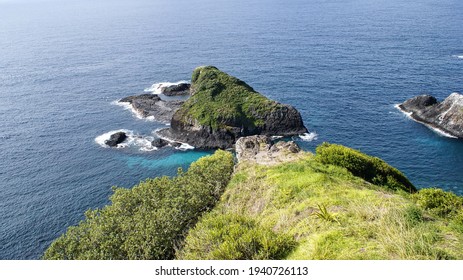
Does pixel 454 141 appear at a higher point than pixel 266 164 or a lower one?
lower

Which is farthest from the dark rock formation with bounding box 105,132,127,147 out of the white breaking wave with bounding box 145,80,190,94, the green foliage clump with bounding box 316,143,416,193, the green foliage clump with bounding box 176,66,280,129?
the green foliage clump with bounding box 316,143,416,193

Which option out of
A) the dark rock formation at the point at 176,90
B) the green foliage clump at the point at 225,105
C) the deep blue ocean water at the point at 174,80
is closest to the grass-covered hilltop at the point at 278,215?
the deep blue ocean water at the point at 174,80

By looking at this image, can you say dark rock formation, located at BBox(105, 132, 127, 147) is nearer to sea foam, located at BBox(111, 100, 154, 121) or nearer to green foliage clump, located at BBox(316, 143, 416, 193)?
sea foam, located at BBox(111, 100, 154, 121)

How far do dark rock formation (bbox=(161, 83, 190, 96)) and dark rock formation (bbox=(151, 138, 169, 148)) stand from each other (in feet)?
111

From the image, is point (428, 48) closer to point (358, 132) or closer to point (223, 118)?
point (358, 132)

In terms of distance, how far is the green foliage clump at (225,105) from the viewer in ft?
289

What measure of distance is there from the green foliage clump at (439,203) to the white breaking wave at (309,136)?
51113mm

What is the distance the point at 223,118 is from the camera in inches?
3460

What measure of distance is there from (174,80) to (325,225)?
361ft

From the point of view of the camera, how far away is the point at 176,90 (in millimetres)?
117438

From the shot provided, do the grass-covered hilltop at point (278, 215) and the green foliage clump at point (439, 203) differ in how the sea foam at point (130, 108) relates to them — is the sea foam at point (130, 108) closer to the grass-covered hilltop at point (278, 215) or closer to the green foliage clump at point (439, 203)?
the grass-covered hilltop at point (278, 215)

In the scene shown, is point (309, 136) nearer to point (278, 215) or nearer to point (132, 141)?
point (132, 141)
